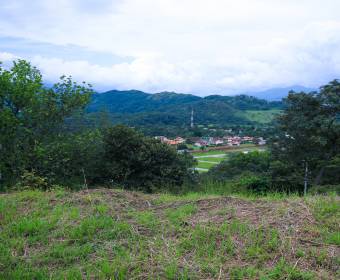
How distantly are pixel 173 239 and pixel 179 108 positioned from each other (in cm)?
8127

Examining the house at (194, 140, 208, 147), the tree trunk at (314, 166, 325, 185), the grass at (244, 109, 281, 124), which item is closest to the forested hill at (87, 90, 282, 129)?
the grass at (244, 109, 281, 124)

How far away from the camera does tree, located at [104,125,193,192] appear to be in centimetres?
1446

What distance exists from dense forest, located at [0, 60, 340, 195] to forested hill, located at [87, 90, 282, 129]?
3411 centimetres

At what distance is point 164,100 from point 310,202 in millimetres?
101101

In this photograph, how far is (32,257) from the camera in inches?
114

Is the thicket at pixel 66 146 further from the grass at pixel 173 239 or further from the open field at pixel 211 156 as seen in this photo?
the open field at pixel 211 156

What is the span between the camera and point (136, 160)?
14.5 m

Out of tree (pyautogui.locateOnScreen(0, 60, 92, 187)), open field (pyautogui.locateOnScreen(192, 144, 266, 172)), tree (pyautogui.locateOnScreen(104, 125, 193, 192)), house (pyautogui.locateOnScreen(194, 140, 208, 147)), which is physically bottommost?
open field (pyautogui.locateOnScreen(192, 144, 266, 172))

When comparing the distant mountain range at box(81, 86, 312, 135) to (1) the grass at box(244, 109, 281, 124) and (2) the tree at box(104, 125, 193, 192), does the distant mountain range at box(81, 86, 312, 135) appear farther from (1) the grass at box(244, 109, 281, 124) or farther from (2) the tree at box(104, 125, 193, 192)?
(2) the tree at box(104, 125, 193, 192)

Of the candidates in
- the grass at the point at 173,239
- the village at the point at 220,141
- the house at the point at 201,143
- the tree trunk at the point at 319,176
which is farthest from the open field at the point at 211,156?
the grass at the point at 173,239

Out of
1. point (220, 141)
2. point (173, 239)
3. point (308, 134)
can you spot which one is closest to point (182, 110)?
point (220, 141)

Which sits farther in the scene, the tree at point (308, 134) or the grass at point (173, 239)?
the tree at point (308, 134)

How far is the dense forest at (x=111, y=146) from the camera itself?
1108 centimetres

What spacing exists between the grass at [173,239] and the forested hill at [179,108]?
45.3 metres
